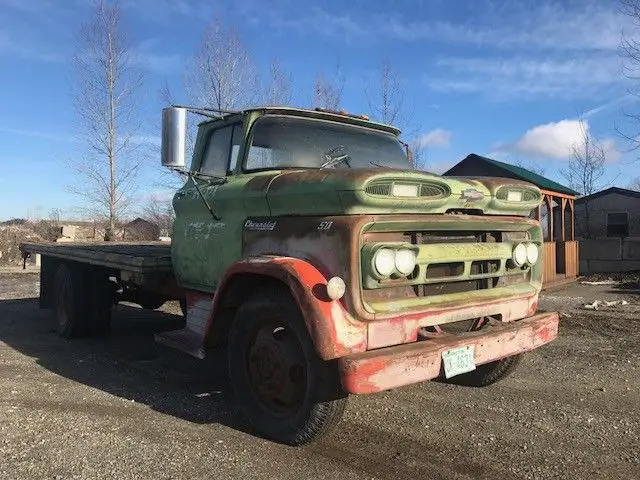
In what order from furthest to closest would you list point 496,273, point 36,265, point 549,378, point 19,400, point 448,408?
point 36,265, point 549,378, point 19,400, point 448,408, point 496,273

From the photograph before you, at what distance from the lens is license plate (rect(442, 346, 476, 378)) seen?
3572 mm

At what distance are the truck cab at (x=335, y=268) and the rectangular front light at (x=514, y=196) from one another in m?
0.02

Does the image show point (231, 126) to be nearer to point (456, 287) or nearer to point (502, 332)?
point (456, 287)

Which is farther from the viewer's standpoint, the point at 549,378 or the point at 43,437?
the point at 549,378

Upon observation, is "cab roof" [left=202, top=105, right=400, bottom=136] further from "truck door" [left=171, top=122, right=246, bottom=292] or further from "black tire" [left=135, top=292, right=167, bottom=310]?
"black tire" [left=135, top=292, right=167, bottom=310]

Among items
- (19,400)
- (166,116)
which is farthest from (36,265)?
(166,116)

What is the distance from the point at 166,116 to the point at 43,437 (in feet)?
7.86

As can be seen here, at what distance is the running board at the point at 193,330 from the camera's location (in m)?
4.53

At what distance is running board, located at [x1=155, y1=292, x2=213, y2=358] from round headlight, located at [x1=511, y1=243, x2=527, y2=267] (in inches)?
92.3

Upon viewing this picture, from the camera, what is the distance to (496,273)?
430cm

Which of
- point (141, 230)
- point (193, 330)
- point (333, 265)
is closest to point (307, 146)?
point (333, 265)

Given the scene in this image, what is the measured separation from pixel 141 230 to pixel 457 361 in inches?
1094

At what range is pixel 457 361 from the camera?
143 inches

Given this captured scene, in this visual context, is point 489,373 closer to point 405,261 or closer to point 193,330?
point 405,261
